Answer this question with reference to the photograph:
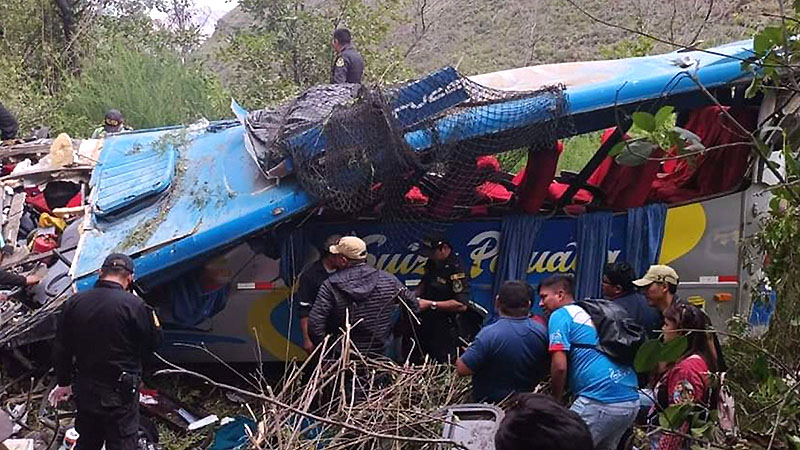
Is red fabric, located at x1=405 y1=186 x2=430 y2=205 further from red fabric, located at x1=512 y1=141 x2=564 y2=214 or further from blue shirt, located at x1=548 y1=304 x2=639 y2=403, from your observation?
blue shirt, located at x1=548 y1=304 x2=639 y2=403

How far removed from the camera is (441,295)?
19.9 feet

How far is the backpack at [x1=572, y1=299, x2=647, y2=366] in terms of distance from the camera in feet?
14.3

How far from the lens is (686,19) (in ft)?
57.6

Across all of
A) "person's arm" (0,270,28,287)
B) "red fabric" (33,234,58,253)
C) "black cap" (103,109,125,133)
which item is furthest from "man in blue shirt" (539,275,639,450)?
"black cap" (103,109,125,133)

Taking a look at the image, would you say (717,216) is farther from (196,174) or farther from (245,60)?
(245,60)

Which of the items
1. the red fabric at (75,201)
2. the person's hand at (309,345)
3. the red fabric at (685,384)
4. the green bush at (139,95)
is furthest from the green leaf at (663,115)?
the green bush at (139,95)

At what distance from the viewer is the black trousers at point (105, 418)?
4875 mm

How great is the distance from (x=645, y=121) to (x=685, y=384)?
2057 mm

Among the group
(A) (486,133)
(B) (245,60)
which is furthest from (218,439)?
(B) (245,60)

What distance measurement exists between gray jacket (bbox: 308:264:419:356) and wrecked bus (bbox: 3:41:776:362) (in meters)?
0.53

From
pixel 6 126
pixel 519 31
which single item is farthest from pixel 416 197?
pixel 519 31

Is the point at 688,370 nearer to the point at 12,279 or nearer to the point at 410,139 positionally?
the point at 410,139

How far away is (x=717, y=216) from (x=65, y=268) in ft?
14.7

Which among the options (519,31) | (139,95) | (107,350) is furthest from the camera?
(519,31)
